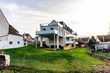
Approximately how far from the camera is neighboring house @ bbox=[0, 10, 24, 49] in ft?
206

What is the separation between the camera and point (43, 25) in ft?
251

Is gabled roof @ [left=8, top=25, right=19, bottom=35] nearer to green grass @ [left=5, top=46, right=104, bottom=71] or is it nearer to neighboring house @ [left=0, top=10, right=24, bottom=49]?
neighboring house @ [left=0, top=10, right=24, bottom=49]

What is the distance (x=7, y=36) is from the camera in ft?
227

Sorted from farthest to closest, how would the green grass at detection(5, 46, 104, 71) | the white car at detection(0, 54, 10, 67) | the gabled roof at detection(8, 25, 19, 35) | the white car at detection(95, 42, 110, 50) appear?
the white car at detection(95, 42, 110, 50) < the gabled roof at detection(8, 25, 19, 35) < the green grass at detection(5, 46, 104, 71) < the white car at detection(0, 54, 10, 67)

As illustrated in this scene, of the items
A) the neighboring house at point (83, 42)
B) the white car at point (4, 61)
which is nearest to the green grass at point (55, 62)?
the white car at point (4, 61)

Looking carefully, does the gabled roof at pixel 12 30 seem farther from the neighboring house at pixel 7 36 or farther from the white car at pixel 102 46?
the white car at pixel 102 46

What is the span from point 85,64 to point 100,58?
9.97 m

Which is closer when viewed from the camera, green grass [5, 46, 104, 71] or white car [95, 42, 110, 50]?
green grass [5, 46, 104, 71]

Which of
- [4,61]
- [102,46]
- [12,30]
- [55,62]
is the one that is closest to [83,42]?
[102,46]

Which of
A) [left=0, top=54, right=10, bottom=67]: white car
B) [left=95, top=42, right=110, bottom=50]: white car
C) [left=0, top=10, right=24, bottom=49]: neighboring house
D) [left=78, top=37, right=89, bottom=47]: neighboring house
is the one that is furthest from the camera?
[left=78, top=37, right=89, bottom=47]: neighboring house

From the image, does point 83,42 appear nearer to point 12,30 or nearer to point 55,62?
point 12,30

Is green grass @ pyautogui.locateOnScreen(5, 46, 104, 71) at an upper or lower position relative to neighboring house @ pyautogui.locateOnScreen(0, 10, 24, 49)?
lower

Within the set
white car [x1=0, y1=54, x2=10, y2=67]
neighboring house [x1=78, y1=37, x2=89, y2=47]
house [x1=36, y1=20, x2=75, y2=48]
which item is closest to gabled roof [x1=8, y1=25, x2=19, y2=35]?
house [x1=36, y1=20, x2=75, y2=48]

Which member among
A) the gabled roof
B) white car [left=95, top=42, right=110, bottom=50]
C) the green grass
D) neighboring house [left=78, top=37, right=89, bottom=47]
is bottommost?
the green grass
